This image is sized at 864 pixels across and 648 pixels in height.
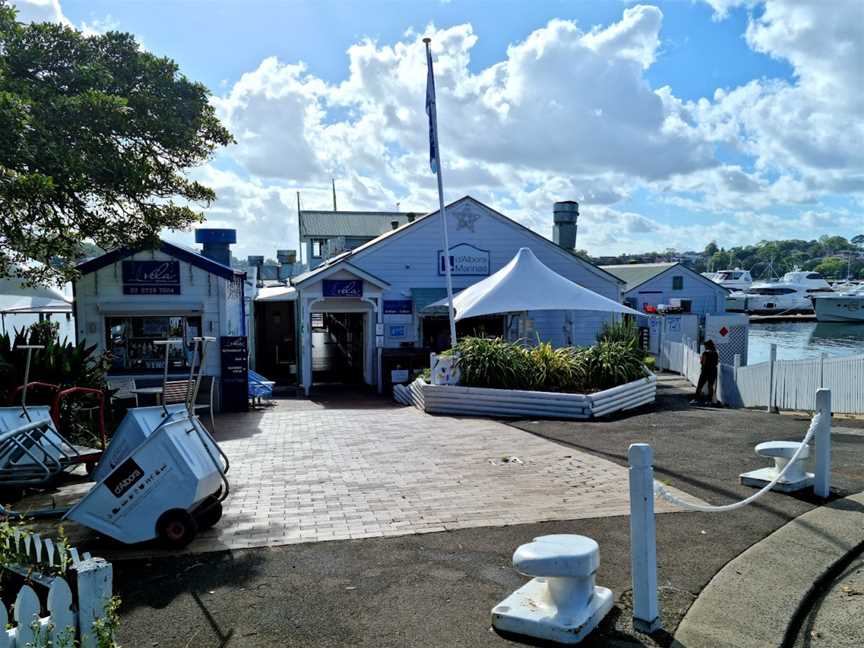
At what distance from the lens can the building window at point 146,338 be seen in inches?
605

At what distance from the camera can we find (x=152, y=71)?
9398 mm

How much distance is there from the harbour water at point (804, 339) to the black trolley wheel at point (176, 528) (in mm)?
32094

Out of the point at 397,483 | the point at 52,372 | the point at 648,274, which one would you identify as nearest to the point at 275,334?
the point at 52,372

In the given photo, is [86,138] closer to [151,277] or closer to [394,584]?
[394,584]

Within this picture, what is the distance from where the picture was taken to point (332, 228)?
36844 millimetres

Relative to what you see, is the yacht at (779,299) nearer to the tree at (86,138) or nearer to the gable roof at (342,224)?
the gable roof at (342,224)

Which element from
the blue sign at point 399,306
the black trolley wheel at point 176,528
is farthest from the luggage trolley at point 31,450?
the blue sign at point 399,306

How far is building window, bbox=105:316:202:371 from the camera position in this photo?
50.4ft

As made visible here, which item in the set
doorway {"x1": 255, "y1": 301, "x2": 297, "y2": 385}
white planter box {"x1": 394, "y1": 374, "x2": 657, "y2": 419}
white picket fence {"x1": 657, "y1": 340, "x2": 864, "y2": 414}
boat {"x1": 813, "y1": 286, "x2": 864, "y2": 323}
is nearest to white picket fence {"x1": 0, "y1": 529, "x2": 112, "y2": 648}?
white planter box {"x1": 394, "y1": 374, "x2": 657, "y2": 419}

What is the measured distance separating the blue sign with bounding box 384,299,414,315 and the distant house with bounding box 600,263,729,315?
16.0 m

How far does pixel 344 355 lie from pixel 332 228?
1200 centimetres

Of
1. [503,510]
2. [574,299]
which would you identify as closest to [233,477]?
[503,510]

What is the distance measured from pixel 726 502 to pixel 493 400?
21.0 feet

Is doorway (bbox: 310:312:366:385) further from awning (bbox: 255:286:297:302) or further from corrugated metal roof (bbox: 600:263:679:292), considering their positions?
corrugated metal roof (bbox: 600:263:679:292)
